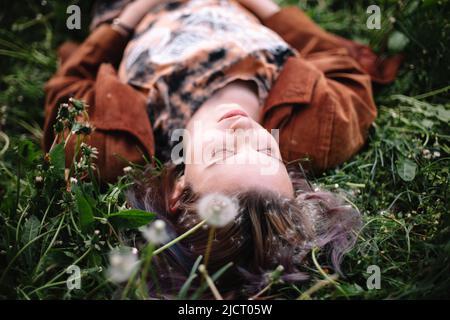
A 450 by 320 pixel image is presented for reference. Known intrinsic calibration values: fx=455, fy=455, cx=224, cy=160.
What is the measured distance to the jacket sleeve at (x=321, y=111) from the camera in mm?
1501

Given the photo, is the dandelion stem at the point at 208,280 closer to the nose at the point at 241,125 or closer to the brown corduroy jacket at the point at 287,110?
the nose at the point at 241,125

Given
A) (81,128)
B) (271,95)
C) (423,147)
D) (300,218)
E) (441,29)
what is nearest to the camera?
(81,128)

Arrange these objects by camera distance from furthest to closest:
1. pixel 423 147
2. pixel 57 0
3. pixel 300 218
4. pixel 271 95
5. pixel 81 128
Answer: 1. pixel 57 0
2. pixel 271 95
3. pixel 423 147
4. pixel 300 218
5. pixel 81 128

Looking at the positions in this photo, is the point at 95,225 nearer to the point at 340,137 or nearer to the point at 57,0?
the point at 340,137

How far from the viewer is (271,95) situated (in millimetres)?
1598

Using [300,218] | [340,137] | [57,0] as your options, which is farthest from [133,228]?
[57,0]

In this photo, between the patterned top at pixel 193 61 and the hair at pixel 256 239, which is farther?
the patterned top at pixel 193 61

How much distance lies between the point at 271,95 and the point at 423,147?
528 millimetres

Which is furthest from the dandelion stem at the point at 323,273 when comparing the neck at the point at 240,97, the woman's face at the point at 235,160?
the neck at the point at 240,97

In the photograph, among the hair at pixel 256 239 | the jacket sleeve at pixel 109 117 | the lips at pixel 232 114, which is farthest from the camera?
the jacket sleeve at pixel 109 117

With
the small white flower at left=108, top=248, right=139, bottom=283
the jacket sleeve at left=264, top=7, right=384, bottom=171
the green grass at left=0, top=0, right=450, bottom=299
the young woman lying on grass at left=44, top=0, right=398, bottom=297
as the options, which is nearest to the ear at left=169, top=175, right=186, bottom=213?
the young woman lying on grass at left=44, top=0, right=398, bottom=297

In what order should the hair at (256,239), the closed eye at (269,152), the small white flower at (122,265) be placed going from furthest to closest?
the closed eye at (269,152) → the hair at (256,239) → the small white flower at (122,265)

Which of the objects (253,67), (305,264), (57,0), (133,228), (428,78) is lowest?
(305,264)

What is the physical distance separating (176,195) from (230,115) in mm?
280
